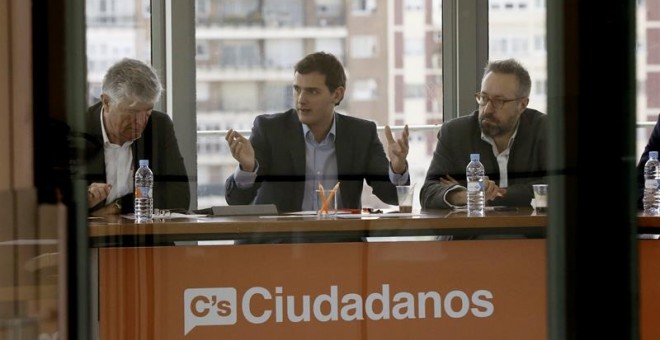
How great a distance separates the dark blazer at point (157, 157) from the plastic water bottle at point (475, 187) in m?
0.74

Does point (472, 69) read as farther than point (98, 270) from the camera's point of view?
Yes

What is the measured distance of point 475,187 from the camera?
255 cm

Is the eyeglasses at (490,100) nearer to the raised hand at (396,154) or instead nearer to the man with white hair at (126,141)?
the raised hand at (396,154)

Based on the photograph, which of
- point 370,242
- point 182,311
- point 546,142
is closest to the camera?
point 546,142

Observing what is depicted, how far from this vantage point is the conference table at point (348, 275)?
200cm

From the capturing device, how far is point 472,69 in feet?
5.13

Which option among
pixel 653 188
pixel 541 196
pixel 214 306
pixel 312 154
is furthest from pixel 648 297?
pixel 312 154

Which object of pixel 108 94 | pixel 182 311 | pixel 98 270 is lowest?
pixel 182 311

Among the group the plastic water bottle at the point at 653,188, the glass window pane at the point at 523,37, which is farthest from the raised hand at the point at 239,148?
the plastic water bottle at the point at 653,188

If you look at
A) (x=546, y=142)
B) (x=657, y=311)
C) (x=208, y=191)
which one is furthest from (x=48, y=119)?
(x=657, y=311)

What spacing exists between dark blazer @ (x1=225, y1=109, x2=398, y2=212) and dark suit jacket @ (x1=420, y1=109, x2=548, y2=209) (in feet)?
0.52

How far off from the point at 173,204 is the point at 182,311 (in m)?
0.22

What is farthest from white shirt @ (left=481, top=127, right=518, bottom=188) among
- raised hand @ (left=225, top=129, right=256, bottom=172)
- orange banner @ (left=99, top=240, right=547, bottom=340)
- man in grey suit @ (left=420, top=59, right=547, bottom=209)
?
raised hand @ (left=225, top=129, right=256, bottom=172)

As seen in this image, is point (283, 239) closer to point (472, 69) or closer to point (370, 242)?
point (370, 242)
